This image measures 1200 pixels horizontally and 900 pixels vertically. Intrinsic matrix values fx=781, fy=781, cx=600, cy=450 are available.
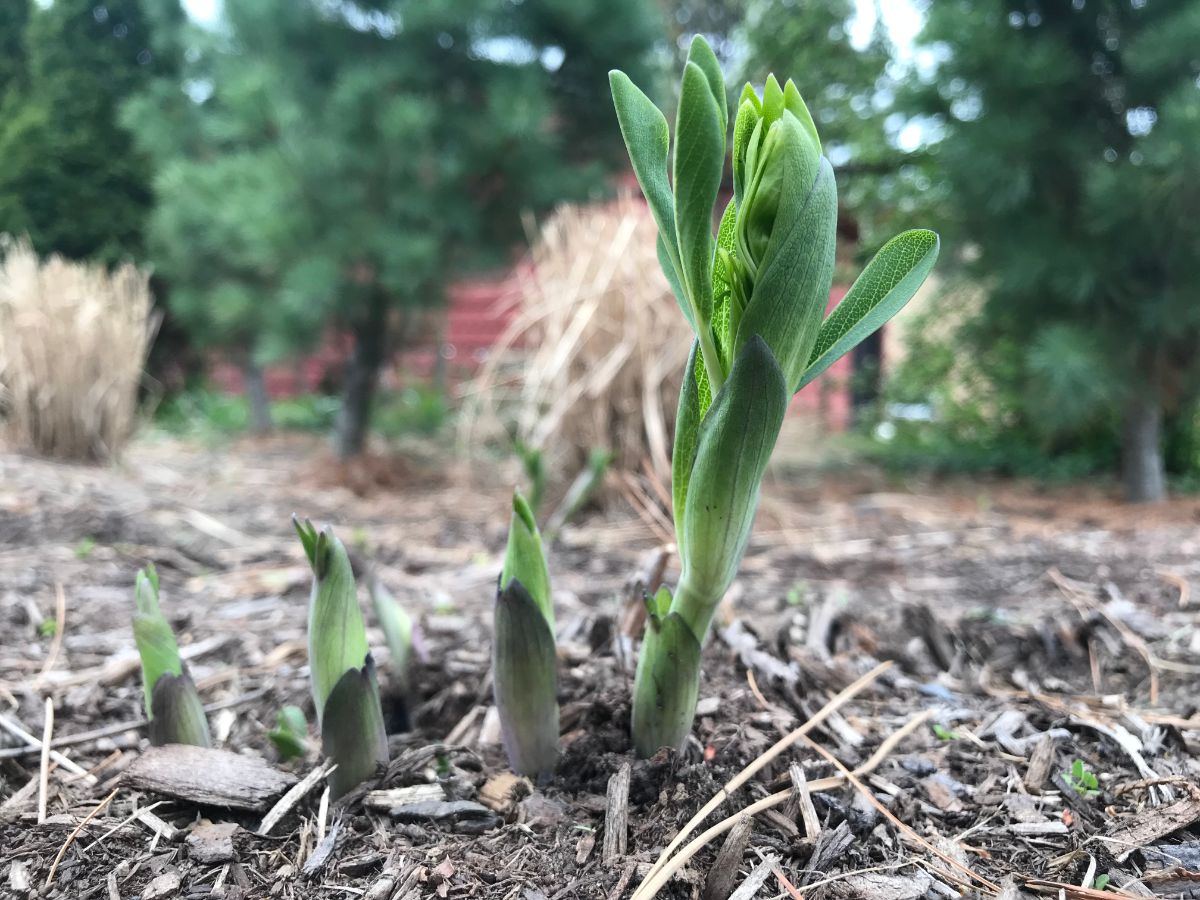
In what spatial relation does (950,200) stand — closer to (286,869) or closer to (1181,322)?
(1181,322)

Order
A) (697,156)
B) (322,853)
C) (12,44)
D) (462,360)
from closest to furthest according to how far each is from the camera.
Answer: (697,156)
(322,853)
(12,44)
(462,360)

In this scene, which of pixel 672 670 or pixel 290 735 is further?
pixel 290 735

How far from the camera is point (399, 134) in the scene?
3062 millimetres

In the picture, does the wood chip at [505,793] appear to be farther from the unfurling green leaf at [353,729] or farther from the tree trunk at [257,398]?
the tree trunk at [257,398]

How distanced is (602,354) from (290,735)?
173 cm

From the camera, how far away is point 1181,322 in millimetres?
2854

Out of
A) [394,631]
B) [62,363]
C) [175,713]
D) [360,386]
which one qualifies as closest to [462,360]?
[360,386]

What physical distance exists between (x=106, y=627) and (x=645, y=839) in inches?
43.3

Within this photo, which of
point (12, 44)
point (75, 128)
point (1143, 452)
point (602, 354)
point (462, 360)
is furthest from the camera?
point (462, 360)

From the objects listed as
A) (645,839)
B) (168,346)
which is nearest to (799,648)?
(645,839)

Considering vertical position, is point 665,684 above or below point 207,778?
above

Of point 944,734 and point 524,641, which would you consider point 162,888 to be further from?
point 944,734

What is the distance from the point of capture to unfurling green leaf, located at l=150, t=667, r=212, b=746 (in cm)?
80

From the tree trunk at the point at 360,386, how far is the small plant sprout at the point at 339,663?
10.4 ft
